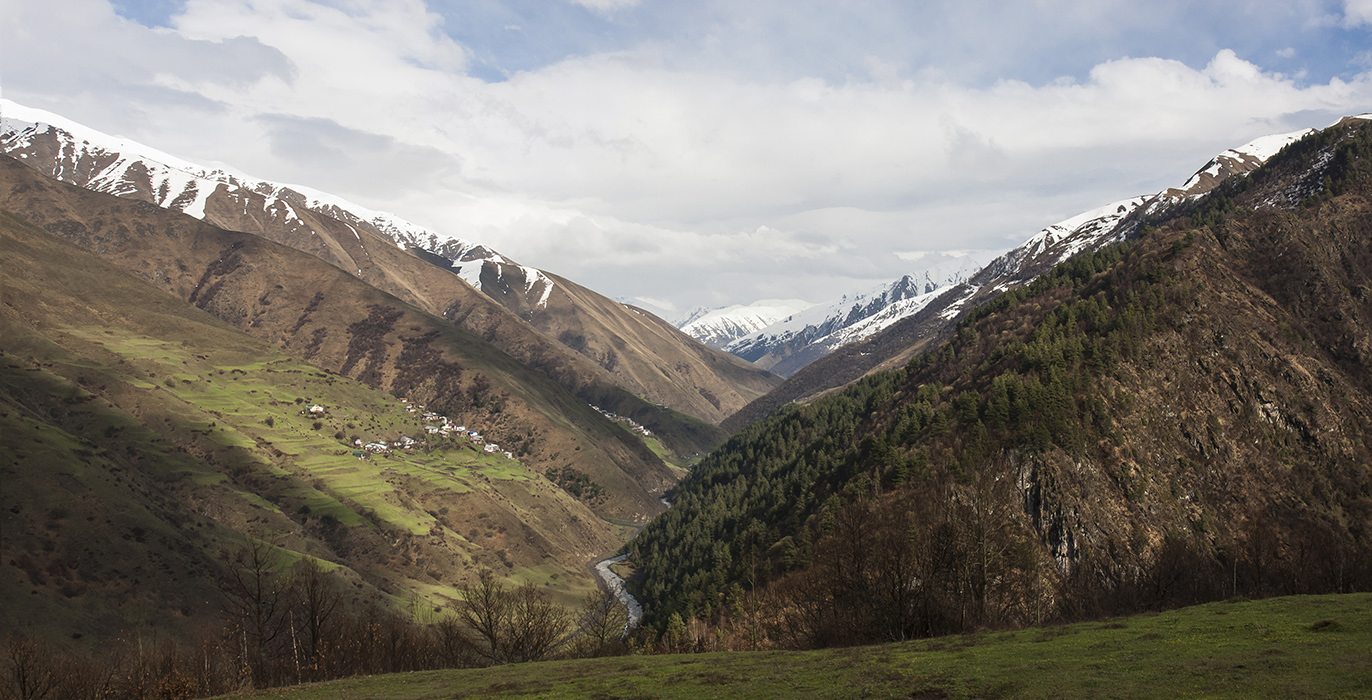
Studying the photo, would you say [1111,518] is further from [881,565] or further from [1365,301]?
[1365,301]

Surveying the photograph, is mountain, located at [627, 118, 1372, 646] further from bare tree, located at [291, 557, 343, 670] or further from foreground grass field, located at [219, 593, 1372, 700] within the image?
bare tree, located at [291, 557, 343, 670]

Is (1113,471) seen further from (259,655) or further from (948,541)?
(259,655)

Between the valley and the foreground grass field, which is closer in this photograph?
the foreground grass field

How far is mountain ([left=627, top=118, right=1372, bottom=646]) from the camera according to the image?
88000mm

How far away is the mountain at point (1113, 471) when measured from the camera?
88.0 meters

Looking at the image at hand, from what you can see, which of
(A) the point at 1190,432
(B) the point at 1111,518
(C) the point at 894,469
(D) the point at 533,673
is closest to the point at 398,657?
(D) the point at 533,673

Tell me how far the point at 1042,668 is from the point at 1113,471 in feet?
334

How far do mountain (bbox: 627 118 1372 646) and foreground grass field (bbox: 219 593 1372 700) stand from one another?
22806 mm

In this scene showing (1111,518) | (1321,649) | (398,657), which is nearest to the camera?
(1321,649)

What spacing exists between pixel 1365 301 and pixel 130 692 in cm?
24479

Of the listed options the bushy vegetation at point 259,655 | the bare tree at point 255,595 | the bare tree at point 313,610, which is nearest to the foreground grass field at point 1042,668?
the bushy vegetation at point 259,655

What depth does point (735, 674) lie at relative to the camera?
50844 mm

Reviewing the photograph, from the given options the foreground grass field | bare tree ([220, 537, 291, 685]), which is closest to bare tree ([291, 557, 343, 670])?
bare tree ([220, 537, 291, 685])

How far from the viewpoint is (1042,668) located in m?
42.8
